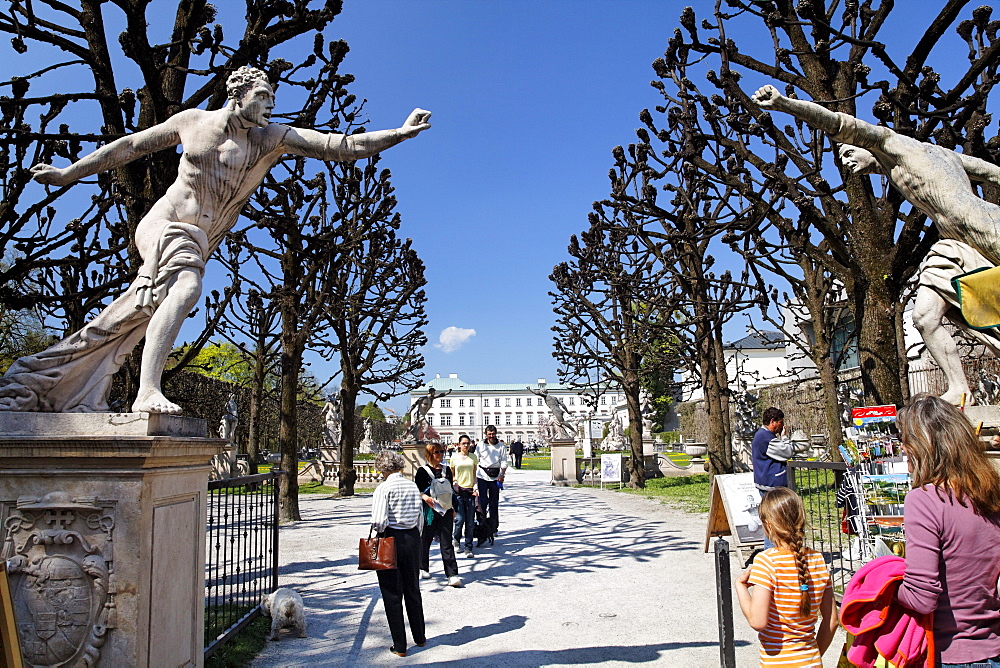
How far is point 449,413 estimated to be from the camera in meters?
128

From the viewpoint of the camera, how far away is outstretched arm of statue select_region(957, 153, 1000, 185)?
427 centimetres

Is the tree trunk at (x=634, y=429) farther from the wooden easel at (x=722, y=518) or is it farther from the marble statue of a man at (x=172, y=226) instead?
the marble statue of a man at (x=172, y=226)

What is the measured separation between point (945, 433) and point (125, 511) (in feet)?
11.9

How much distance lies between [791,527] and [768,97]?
2672 mm

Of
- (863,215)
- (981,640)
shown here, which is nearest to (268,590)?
(981,640)

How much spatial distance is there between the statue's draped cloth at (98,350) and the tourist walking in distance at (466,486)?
20.5 ft

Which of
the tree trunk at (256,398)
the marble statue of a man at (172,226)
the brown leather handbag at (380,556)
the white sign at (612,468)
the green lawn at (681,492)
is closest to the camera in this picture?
the marble statue of a man at (172,226)

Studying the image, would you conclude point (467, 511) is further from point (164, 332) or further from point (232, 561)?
point (164, 332)

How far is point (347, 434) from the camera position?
1991 centimetres

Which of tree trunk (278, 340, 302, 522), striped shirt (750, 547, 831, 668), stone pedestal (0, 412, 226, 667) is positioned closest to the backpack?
stone pedestal (0, 412, 226, 667)

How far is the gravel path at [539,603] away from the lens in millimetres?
5320

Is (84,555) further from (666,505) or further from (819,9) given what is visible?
(666,505)

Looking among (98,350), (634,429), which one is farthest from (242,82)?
(634,429)

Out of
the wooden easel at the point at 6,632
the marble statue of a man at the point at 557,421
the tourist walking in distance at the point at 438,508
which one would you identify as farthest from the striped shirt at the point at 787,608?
the marble statue of a man at the point at 557,421
